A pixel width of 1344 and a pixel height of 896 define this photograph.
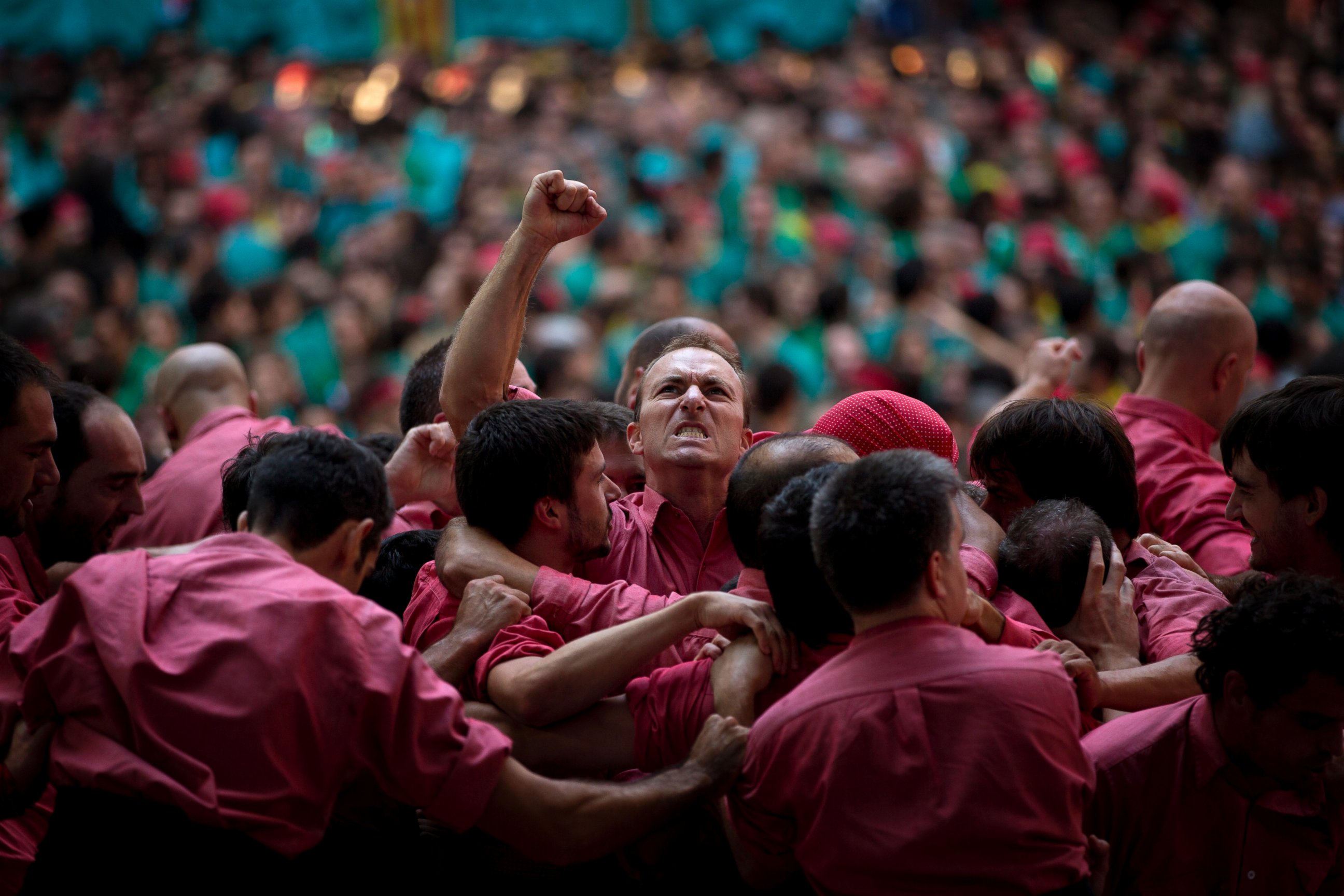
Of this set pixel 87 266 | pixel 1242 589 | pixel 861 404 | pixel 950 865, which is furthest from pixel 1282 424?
pixel 87 266

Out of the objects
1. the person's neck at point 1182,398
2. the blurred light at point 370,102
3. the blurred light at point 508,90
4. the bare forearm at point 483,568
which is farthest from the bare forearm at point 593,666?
the blurred light at point 508,90

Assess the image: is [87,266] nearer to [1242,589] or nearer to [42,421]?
[42,421]

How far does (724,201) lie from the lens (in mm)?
11961

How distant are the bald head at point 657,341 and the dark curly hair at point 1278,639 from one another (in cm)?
205

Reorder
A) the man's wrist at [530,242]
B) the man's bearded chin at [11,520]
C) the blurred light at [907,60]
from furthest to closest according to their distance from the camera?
the blurred light at [907,60]
the man's wrist at [530,242]
the man's bearded chin at [11,520]

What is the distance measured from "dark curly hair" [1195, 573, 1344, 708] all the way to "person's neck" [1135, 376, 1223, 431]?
6.54 feet

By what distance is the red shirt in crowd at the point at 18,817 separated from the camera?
3219mm

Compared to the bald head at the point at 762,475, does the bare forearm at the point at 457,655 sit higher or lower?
lower

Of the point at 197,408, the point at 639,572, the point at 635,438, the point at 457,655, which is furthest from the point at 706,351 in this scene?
the point at 197,408

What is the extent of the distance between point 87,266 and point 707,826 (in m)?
8.97

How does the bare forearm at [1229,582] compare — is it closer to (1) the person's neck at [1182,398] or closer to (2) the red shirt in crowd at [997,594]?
(2) the red shirt in crowd at [997,594]

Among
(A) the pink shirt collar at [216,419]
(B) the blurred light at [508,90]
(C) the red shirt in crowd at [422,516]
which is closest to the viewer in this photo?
(C) the red shirt in crowd at [422,516]

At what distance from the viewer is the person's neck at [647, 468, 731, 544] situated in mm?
3766

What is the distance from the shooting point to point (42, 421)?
3.50 metres
